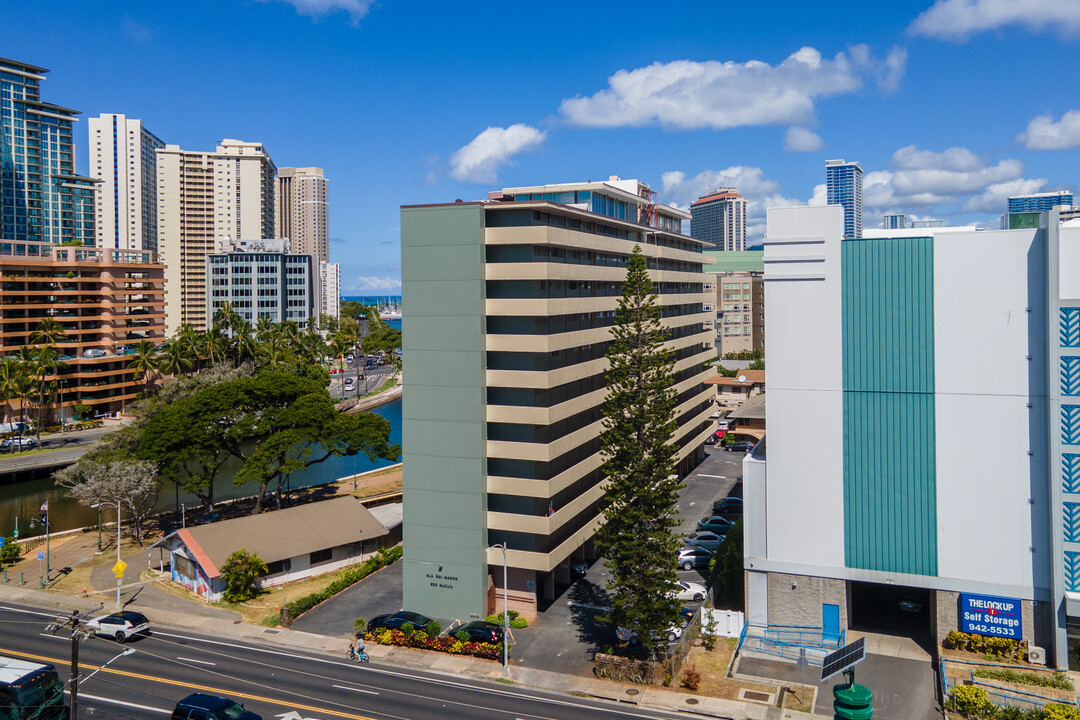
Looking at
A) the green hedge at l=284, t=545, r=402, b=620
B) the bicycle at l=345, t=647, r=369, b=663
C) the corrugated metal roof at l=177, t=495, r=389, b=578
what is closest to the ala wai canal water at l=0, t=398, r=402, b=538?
the corrugated metal roof at l=177, t=495, r=389, b=578

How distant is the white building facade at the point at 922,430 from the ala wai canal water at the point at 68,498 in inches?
2134

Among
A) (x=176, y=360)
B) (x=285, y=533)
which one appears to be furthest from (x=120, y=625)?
(x=176, y=360)

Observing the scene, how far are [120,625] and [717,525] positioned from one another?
4341 centimetres

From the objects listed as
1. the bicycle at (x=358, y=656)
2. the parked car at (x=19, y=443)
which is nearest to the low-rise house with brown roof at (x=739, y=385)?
the bicycle at (x=358, y=656)

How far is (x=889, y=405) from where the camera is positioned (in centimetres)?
4291

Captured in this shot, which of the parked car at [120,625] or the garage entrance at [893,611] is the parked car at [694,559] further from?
the parked car at [120,625]

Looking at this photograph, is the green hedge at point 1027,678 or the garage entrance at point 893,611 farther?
the garage entrance at point 893,611

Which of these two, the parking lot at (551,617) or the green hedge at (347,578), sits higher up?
the green hedge at (347,578)

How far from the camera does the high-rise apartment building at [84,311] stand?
128250 millimetres

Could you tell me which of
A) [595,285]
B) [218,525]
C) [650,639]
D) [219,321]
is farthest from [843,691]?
[219,321]

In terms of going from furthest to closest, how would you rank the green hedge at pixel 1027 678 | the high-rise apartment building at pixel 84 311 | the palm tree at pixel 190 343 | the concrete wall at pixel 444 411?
the high-rise apartment building at pixel 84 311
the palm tree at pixel 190 343
the concrete wall at pixel 444 411
the green hedge at pixel 1027 678

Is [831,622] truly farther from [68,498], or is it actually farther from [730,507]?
[68,498]

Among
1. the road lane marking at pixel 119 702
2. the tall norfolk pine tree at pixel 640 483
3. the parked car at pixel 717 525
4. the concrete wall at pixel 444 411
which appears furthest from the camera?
the parked car at pixel 717 525

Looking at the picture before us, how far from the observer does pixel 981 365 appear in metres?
41.2
